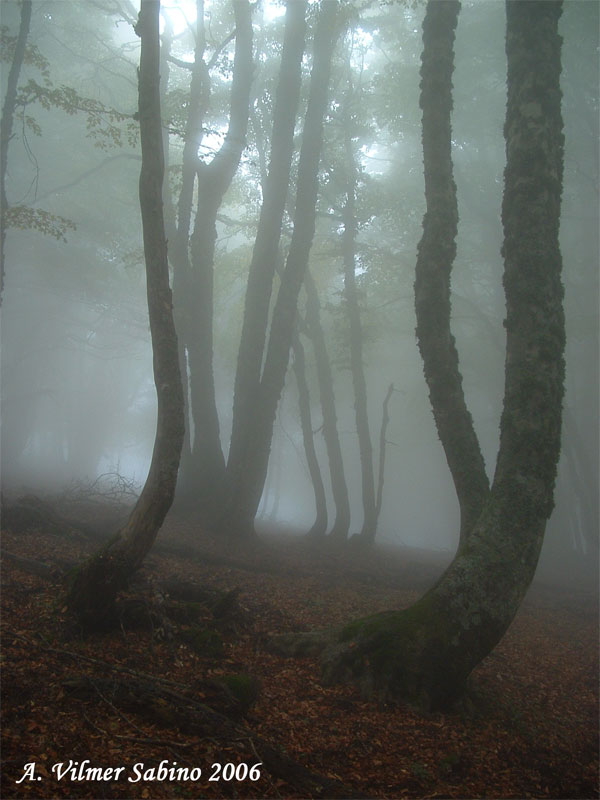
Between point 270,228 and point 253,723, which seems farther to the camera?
point 270,228

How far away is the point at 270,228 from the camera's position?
40.3 ft

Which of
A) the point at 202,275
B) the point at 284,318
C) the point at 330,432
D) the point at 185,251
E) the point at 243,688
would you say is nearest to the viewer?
the point at 243,688

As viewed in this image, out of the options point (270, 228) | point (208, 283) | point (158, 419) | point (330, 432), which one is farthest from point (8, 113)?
point (330, 432)

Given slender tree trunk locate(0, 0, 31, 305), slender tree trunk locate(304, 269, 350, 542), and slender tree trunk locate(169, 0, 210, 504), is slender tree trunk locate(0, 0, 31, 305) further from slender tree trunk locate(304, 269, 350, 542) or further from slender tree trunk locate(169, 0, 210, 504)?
slender tree trunk locate(304, 269, 350, 542)

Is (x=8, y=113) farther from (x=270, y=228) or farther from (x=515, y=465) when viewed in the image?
(x=515, y=465)

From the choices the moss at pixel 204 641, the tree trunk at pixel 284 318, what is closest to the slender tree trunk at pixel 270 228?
the tree trunk at pixel 284 318

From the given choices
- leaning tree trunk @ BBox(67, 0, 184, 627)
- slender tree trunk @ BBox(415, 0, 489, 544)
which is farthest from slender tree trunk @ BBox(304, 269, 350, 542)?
leaning tree trunk @ BBox(67, 0, 184, 627)

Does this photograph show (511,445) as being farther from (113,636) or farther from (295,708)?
(113,636)

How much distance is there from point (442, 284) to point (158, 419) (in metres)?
3.44

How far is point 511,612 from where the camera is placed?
14.0 ft

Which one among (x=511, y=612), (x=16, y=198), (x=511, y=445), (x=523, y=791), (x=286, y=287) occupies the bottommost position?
(x=523, y=791)

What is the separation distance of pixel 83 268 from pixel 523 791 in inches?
935

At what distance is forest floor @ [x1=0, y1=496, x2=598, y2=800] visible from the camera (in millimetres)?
3021

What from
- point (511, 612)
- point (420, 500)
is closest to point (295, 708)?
point (511, 612)
